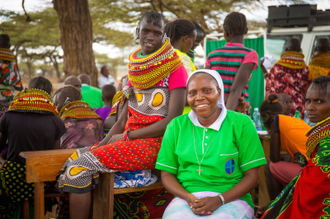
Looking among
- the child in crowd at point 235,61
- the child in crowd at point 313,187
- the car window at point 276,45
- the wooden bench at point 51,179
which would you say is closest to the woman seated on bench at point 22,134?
the wooden bench at point 51,179

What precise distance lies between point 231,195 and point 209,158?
280mm

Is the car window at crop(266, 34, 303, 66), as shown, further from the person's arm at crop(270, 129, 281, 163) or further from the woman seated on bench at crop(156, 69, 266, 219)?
the woman seated on bench at crop(156, 69, 266, 219)

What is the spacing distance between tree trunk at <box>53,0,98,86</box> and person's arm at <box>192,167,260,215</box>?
21.5ft

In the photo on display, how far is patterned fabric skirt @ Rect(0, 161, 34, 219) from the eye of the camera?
9.32 feet

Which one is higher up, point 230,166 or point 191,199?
point 230,166

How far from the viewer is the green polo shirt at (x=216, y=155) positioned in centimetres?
215

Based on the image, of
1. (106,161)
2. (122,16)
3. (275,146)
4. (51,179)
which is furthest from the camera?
(122,16)

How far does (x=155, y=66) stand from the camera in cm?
257

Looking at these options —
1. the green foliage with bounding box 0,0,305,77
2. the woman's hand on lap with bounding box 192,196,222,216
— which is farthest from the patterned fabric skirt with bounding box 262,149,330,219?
the green foliage with bounding box 0,0,305,77

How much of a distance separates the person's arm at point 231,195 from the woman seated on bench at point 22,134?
163cm

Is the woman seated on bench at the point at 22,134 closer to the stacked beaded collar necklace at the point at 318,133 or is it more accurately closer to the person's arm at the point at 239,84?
the person's arm at the point at 239,84

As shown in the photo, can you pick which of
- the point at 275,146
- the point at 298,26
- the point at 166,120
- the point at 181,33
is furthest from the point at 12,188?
the point at 298,26

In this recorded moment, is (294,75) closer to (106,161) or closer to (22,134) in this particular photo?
(106,161)

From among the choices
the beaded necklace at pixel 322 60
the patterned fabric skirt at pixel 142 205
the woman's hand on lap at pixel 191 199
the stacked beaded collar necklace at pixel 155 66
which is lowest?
the patterned fabric skirt at pixel 142 205
